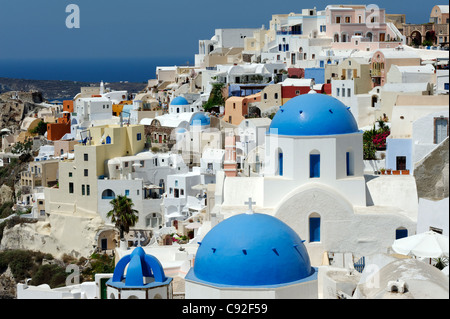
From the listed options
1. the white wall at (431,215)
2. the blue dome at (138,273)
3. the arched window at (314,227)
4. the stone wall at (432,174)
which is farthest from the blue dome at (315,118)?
the blue dome at (138,273)

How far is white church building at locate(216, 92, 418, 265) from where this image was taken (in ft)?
68.5

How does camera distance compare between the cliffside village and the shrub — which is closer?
the cliffside village

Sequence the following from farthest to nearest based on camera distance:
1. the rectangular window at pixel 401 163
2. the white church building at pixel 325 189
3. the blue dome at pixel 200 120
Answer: the blue dome at pixel 200 120 → the rectangular window at pixel 401 163 → the white church building at pixel 325 189

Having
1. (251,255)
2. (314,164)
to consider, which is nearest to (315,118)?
(314,164)

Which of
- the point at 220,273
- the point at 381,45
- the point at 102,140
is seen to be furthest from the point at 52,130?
the point at 220,273

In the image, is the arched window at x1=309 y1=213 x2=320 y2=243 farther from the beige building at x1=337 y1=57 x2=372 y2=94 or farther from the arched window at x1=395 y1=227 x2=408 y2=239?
the beige building at x1=337 y1=57 x2=372 y2=94

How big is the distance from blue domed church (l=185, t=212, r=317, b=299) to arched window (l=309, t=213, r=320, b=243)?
5.57 m

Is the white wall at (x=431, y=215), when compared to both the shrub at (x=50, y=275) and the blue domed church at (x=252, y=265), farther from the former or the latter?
the shrub at (x=50, y=275)

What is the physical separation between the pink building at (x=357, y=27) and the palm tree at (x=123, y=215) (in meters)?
19.9

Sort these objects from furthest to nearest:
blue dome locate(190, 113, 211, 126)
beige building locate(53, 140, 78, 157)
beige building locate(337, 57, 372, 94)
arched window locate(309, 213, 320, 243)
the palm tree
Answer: beige building locate(53, 140, 78, 157) < blue dome locate(190, 113, 211, 126) < beige building locate(337, 57, 372, 94) < the palm tree < arched window locate(309, 213, 320, 243)

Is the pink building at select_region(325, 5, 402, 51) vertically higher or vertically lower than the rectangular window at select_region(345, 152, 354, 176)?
higher

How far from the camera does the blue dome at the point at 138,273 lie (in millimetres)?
16016

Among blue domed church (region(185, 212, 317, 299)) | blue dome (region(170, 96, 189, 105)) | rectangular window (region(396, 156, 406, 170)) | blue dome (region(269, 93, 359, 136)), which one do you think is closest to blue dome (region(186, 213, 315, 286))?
blue domed church (region(185, 212, 317, 299))

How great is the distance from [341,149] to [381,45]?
30.4 meters
